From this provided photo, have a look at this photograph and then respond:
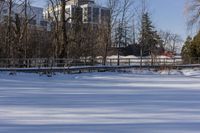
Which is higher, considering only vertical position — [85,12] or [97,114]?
[85,12]

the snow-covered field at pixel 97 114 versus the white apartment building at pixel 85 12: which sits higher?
the white apartment building at pixel 85 12

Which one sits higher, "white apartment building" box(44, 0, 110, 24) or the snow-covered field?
"white apartment building" box(44, 0, 110, 24)

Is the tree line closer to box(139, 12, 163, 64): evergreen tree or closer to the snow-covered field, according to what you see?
box(139, 12, 163, 64): evergreen tree

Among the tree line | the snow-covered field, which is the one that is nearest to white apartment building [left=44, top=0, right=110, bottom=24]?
the tree line

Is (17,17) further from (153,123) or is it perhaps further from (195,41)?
(153,123)

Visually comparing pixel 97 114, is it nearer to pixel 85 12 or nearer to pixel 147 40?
pixel 85 12

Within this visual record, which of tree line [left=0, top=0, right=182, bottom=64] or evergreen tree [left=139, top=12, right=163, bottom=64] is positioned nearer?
tree line [left=0, top=0, right=182, bottom=64]

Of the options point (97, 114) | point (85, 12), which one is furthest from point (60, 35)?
point (97, 114)

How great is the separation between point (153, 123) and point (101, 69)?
27.6m

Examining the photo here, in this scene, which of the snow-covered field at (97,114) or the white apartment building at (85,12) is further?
the white apartment building at (85,12)

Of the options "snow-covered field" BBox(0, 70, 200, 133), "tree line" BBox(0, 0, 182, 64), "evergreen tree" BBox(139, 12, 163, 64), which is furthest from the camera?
"evergreen tree" BBox(139, 12, 163, 64)

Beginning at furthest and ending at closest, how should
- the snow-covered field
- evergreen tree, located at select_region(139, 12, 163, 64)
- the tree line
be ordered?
evergreen tree, located at select_region(139, 12, 163, 64)
the tree line
the snow-covered field

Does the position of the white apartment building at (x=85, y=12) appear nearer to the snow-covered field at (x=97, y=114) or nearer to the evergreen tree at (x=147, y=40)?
the evergreen tree at (x=147, y=40)

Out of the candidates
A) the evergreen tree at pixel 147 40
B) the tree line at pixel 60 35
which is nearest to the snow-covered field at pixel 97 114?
the tree line at pixel 60 35
